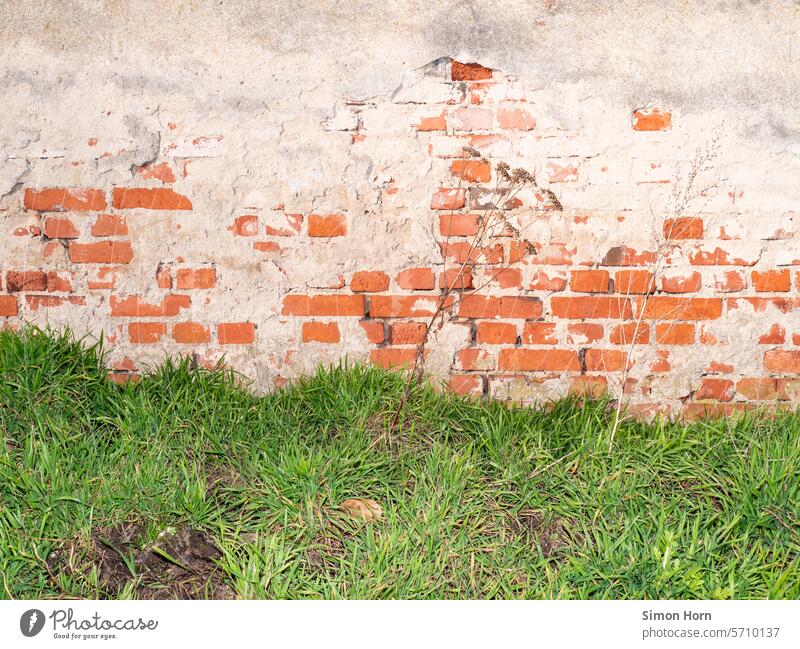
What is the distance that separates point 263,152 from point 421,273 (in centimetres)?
76

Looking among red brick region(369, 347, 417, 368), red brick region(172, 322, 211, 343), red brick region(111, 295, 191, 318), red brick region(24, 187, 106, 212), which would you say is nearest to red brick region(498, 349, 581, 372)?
red brick region(369, 347, 417, 368)

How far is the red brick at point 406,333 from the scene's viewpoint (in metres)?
2.79

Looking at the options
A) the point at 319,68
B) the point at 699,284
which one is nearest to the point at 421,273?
the point at 319,68

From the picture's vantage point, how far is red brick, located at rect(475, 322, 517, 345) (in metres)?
2.79

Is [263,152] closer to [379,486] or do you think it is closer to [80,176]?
[80,176]

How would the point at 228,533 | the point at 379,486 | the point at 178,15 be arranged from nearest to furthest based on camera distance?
1. the point at 228,533
2. the point at 379,486
3. the point at 178,15

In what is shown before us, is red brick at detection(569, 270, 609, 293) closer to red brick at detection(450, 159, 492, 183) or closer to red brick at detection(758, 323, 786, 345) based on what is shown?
red brick at detection(450, 159, 492, 183)

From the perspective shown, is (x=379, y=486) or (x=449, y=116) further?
(x=449, y=116)

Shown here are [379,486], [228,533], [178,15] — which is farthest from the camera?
[178,15]

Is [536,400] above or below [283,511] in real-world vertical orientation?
above

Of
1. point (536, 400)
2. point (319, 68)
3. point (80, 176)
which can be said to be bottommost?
point (536, 400)

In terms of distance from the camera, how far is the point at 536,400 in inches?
110

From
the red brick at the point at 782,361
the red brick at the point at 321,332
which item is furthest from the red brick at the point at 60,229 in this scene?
the red brick at the point at 782,361
